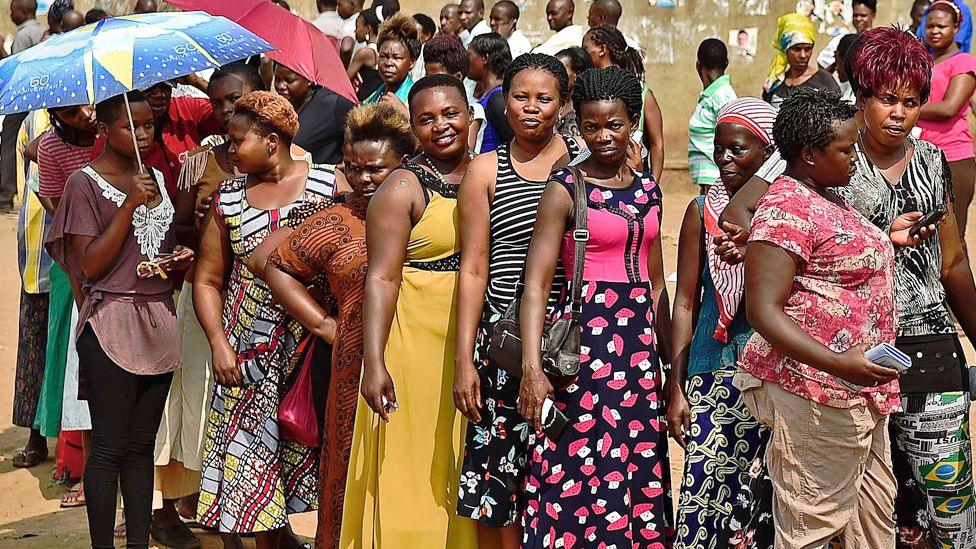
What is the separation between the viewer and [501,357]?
4047 millimetres

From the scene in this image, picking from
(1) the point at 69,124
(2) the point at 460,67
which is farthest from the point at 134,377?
(2) the point at 460,67

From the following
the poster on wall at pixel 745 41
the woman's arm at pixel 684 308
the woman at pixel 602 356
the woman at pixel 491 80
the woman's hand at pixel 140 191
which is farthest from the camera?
the poster on wall at pixel 745 41

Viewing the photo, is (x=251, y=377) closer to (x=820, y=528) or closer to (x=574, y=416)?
(x=574, y=416)

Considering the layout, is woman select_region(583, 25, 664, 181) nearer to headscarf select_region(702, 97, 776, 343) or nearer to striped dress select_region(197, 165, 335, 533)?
headscarf select_region(702, 97, 776, 343)

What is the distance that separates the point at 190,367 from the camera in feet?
18.3

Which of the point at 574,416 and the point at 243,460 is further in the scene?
the point at 243,460

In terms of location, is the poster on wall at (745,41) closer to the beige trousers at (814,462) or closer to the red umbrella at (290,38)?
the red umbrella at (290,38)

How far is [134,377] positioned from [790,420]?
8.33ft

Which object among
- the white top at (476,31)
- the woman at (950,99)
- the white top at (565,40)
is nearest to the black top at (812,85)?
the woman at (950,99)

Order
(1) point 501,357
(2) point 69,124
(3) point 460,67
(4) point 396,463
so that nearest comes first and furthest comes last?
(1) point 501,357, (4) point 396,463, (2) point 69,124, (3) point 460,67

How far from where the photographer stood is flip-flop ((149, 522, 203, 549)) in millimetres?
5750

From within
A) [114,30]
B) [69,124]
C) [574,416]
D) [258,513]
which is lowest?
[258,513]

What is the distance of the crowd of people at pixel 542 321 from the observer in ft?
12.4

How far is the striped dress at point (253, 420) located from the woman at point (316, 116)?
192cm
